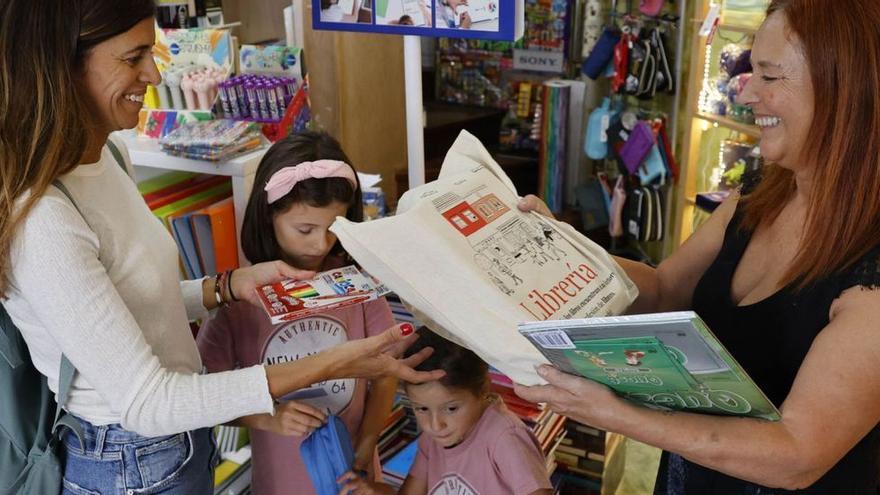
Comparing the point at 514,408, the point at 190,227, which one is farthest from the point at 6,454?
the point at 514,408

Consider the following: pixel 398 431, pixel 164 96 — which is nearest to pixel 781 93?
pixel 398 431

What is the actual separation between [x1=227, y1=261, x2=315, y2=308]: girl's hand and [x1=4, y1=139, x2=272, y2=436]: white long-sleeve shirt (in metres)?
0.23

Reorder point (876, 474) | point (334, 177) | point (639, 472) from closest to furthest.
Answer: point (876, 474), point (334, 177), point (639, 472)

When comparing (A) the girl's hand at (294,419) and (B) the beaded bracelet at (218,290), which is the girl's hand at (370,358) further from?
(B) the beaded bracelet at (218,290)

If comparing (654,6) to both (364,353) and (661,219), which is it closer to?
(661,219)

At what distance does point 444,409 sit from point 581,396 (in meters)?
0.51

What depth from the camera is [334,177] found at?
5.44ft

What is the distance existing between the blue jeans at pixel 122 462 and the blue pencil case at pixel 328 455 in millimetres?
242

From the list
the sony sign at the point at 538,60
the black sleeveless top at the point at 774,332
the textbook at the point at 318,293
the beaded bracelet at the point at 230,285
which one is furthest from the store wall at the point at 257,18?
the black sleeveless top at the point at 774,332

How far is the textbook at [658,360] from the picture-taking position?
0.88 m

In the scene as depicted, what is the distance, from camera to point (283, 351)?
1639 mm

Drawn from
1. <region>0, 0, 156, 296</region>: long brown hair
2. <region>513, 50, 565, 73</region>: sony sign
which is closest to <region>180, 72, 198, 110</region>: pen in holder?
<region>0, 0, 156, 296</region>: long brown hair

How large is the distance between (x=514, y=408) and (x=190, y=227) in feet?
3.25

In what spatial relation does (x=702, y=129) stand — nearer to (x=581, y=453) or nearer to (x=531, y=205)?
(x=581, y=453)
